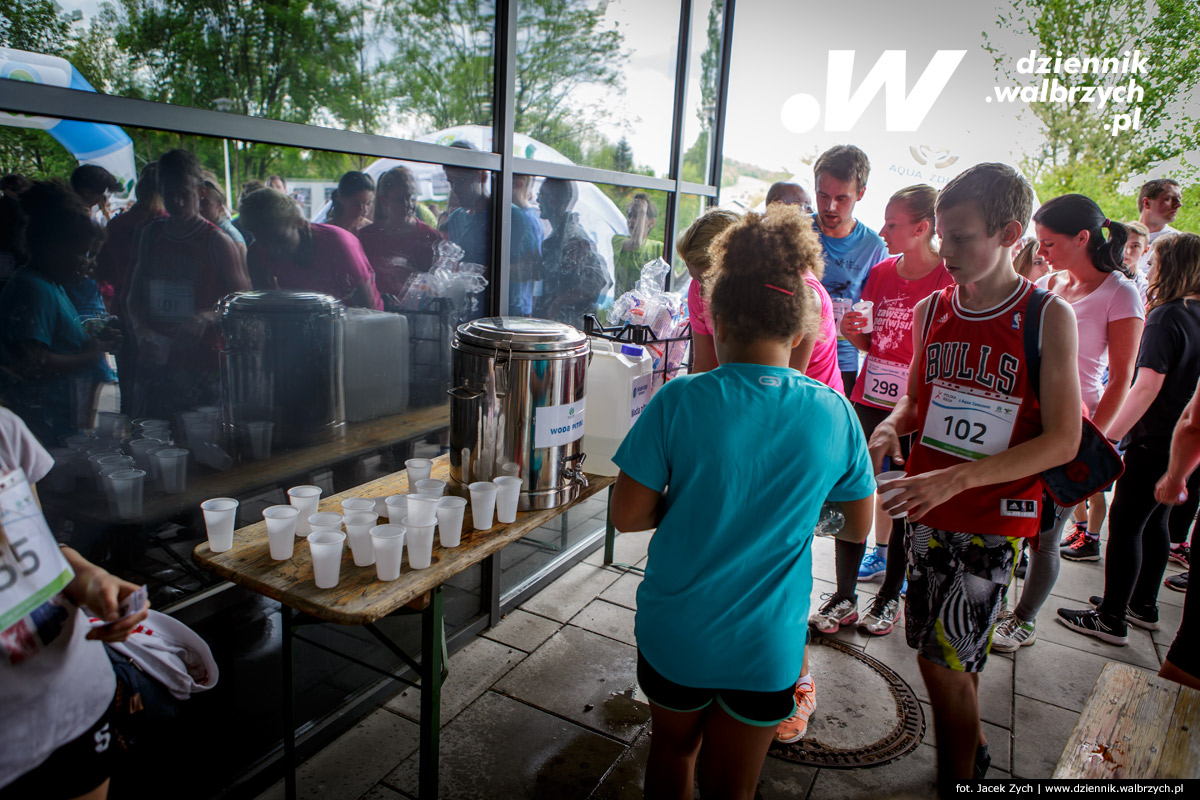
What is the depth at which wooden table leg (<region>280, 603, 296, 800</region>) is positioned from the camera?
1.82 metres

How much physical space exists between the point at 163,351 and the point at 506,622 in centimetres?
192

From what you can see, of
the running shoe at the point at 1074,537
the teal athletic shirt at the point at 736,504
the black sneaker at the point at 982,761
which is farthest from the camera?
the running shoe at the point at 1074,537

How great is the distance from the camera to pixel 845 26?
7035 millimetres

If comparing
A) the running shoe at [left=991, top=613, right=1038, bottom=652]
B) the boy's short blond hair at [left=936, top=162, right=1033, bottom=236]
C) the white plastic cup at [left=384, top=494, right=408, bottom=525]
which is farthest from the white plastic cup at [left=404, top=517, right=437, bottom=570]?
the running shoe at [left=991, top=613, right=1038, bottom=652]

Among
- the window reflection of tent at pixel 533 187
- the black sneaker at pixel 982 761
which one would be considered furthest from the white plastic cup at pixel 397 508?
the black sneaker at pixel 982 761

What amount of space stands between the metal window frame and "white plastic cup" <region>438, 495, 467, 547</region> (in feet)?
3.62

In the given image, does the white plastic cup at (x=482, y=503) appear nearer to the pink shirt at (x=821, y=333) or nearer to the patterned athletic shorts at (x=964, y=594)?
the pink shirt at (x=821, y=333)

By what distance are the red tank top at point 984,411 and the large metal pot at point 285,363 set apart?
1.83 metres

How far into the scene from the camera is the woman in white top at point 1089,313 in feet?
8.07

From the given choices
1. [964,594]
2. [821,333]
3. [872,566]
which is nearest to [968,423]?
[964,594]

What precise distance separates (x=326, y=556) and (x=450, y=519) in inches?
12.8

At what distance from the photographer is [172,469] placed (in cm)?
181

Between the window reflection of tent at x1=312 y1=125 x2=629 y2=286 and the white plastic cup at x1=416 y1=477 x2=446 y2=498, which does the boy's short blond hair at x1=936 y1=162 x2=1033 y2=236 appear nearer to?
the white plastic cup at x1=416 y1=477 x2=446 y2=498

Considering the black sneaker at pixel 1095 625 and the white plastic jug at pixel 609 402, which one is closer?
the white plastic jug at pixel 609 402
